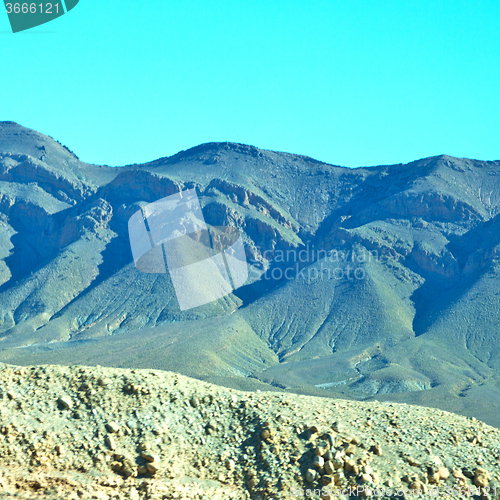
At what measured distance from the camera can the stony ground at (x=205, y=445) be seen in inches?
790

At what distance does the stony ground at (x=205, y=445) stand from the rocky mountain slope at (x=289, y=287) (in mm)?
55222

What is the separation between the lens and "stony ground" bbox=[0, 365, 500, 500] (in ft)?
65.9

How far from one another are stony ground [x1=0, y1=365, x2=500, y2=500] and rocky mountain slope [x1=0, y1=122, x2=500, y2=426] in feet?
181

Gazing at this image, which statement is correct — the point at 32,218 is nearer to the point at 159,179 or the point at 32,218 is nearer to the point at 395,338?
the point at 159,179

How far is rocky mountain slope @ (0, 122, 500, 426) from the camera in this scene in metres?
103

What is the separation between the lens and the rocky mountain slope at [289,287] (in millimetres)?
103188

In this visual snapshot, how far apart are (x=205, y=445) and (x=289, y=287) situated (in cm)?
11865

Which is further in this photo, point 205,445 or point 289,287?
point 289,287

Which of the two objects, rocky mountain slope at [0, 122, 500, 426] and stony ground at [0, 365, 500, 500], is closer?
stony ground at [0, 365, 500, 500]

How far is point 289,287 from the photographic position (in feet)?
460

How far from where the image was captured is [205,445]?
72.3 ft

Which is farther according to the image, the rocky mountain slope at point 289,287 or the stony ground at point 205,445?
the rocky mountain slope at point 289,287

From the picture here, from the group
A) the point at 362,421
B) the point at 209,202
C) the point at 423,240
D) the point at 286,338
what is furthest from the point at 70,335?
the point at 362,421

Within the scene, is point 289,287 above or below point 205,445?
below
